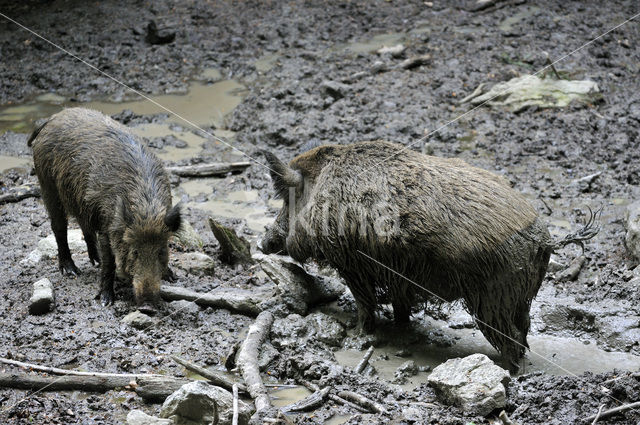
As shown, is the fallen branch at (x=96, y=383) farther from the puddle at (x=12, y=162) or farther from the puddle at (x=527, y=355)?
the puddle at (x=12, y=162)

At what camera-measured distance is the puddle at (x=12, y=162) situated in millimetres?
9930

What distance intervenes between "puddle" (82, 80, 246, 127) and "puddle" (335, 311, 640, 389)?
5.70m

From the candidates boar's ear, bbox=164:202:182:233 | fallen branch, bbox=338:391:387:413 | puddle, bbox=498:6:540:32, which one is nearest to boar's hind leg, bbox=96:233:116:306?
boar's ear, bbox=164:202:182:233

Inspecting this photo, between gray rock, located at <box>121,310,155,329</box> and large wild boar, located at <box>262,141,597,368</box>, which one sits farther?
gray rock, located at <box>121,310,155,329</box>

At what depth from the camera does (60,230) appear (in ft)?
24.1

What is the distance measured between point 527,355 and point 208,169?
203 inches

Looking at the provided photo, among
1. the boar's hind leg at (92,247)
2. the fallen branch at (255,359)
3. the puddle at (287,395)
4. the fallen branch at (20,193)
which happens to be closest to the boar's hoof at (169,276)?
the boar's hind leg at (92,247)

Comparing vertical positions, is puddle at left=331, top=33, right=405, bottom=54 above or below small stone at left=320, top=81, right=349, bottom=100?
above

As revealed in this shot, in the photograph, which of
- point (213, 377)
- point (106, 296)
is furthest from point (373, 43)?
point (213, 377)

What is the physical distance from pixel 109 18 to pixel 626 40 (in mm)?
9091

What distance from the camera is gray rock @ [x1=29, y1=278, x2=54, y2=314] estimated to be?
6230mm

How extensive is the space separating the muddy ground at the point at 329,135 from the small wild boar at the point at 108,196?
0.35m

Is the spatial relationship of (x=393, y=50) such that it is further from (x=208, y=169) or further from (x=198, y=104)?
(x=208, y=169)

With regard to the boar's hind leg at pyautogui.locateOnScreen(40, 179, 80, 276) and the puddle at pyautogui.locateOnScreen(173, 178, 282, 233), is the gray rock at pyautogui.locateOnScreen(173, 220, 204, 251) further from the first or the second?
the boar's hind leg at pyautogui.locateOnScreen(40, 179, 80, 276)
